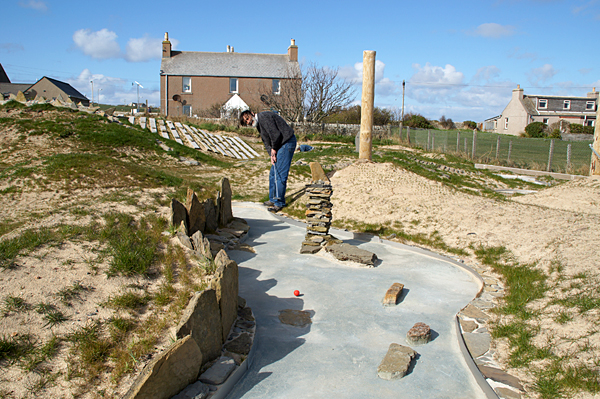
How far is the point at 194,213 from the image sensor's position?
18.9ft

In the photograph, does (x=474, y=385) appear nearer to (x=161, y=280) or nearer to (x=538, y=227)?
(x=161, y=280)

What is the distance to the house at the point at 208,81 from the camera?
39938 mm

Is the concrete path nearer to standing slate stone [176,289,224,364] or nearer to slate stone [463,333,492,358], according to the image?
slate stone [463,333,492,358]

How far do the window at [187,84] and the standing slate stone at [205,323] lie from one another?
131 ft

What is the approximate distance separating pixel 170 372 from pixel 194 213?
3255 millimetres

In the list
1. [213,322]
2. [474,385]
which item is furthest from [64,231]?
[474,385]

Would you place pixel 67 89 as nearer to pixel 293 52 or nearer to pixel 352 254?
pixel 293 52

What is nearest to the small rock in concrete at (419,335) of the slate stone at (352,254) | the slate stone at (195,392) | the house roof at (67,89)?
the slate stone at (195,392)

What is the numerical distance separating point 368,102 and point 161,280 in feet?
29.3

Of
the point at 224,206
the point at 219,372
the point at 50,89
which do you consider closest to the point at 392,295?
the point at 219,372

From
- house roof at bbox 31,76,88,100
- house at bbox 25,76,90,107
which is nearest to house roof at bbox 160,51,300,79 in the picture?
house roof at bbox 31,76,88,100

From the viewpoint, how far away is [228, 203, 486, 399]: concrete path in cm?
299

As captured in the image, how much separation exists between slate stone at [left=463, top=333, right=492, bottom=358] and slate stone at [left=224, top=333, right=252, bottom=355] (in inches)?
70.1

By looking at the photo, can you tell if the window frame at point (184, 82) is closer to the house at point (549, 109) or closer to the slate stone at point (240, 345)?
the house at point (549, 109)
